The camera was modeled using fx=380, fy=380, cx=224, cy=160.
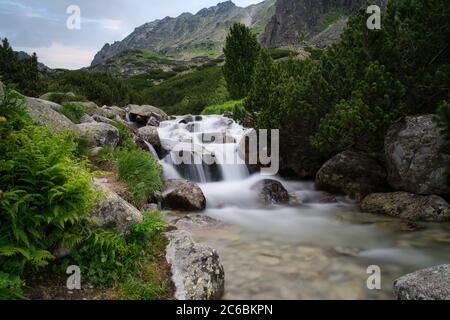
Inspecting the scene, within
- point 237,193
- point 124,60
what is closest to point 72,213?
point 237,193

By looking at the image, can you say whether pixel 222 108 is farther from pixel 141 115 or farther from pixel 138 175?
pixel 138 175

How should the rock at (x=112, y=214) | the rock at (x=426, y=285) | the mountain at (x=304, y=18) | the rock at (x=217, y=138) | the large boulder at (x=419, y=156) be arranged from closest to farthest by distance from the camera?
the rock at (x=426, y=285) → the rock at (x=112, y=214) → the large boulder at (x=419, y=156) → the rock at (x=217, y=138) → the mountain at (x=304, y=18)

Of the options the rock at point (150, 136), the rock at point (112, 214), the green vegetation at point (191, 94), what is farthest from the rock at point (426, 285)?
the green vegetation at point (191, 94)

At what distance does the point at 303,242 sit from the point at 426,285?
12.3 feet

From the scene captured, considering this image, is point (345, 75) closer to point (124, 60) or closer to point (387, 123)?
point (387, 123)

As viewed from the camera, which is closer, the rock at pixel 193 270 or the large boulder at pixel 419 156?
the rock at pixel 193 270

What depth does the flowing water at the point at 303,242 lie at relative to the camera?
6.83m

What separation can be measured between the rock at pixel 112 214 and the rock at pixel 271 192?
23.7 ft

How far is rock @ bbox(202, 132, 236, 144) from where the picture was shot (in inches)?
780

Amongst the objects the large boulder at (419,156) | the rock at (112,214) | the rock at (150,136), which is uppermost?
the rock at (150,136)

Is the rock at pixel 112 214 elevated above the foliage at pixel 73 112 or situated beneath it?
situated beneath

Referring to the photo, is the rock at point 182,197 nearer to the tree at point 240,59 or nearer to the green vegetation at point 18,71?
the green vegetation at point 18,71

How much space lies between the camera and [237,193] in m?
14.1

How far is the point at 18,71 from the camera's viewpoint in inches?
838
